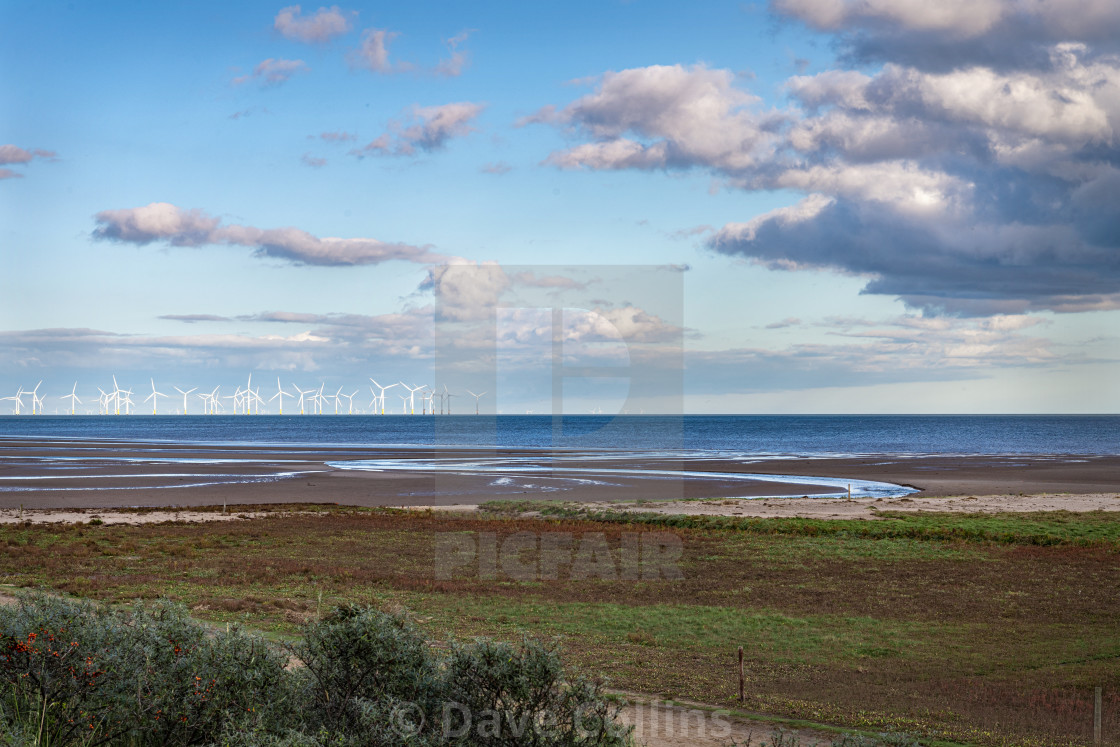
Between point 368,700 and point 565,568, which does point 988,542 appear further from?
point 368,700

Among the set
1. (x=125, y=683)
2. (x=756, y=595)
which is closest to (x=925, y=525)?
(x=756, y=595)

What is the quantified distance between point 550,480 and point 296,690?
56910mm

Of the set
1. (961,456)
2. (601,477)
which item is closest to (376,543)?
(601,477)

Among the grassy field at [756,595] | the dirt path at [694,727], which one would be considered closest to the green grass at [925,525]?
the grassy field at [756,595]

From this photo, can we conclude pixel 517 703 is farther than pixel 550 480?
No

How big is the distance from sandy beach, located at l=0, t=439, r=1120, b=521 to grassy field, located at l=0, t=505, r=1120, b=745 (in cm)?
1000

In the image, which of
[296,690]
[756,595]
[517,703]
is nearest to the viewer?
[517,703]

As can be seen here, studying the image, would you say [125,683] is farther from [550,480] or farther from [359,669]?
[550,480]

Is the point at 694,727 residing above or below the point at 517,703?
below

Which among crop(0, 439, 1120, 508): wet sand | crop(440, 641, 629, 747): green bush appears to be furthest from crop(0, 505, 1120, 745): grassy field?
crop(0, 439, 1120, 508): wet sand

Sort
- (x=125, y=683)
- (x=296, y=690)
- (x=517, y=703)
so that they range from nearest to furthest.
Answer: (x=125, y=683)
(x=517, y=703)
(x=296, y=690)

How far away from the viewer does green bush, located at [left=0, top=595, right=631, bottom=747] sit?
7.21 m

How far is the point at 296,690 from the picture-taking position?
775 centimetres

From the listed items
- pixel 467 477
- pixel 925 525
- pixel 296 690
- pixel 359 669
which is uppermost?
pixel 359 669
